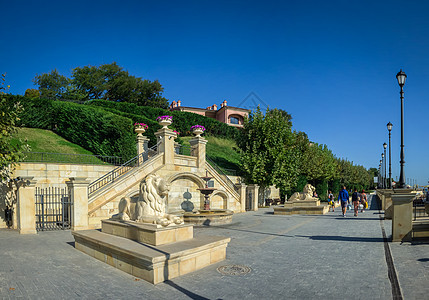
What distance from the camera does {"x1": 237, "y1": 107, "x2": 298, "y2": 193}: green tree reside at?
25281mm

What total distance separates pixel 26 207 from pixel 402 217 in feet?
45.6

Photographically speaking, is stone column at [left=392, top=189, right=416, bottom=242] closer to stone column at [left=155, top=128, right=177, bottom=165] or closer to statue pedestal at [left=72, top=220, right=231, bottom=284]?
statue pedestal at [left=72, top=220, right=231, bottom=284]

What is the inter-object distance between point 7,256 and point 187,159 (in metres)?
12.3

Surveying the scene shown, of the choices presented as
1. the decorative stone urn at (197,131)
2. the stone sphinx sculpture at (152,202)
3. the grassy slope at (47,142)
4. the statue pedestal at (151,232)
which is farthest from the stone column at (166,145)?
the grassy slope at (47,142)

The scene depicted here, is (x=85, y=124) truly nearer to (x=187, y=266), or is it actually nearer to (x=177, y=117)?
(x=177, y=117)

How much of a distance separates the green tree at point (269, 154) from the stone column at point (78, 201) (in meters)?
15.7

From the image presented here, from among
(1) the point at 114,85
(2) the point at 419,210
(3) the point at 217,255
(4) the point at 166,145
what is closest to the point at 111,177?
(4) the point at 166,145

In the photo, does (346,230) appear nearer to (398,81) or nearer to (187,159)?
(398,81)

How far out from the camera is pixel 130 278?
19.4 ft

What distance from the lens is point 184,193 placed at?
18.5m

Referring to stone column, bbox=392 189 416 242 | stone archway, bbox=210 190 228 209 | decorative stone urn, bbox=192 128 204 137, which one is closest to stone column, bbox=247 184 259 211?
stone archway, bbox=210 190 228 209

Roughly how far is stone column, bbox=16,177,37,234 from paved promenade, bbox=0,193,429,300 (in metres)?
2.03

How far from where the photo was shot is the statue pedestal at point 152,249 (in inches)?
223

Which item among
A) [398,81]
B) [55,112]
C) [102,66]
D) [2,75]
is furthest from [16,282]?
[102,66]
